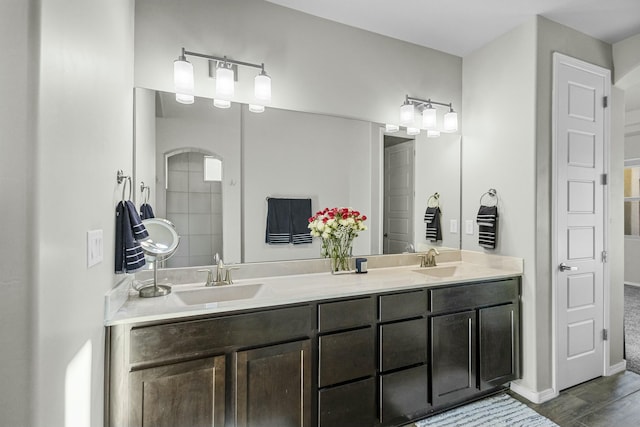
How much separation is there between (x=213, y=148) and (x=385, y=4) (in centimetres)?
156

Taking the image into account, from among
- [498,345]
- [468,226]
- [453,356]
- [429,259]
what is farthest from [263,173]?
[498,345]

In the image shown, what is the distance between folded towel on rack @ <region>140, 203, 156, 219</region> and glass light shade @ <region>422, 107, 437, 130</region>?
2226 mm

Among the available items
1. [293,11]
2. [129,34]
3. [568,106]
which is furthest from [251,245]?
[568,106]

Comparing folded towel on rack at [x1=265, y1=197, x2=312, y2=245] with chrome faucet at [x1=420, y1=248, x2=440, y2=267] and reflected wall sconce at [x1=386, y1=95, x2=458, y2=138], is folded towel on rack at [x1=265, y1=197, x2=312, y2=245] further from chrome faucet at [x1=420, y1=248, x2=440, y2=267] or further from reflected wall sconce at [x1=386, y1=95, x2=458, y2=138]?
reflected wall sconce at [x1=386, y1=95, x2=458, y2=138]

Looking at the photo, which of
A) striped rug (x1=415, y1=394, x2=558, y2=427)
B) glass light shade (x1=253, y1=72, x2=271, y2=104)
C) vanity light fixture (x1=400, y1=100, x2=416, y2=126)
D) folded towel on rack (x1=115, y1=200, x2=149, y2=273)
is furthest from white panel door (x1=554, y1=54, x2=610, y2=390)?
folded towel on rack (x1=115, y1=200, x2=149, y2=273)

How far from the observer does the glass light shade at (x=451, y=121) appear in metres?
2.81

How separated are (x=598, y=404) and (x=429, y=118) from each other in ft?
8.06

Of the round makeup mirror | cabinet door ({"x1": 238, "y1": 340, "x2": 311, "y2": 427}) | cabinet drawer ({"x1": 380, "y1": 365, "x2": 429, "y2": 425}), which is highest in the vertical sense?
the round makeup mirror

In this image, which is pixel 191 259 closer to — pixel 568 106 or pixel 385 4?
pixel 385 4

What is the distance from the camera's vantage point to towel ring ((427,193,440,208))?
2838 mm

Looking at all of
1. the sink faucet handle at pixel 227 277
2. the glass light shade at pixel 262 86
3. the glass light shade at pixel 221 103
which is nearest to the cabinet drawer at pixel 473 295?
the sink faucet handle at pixel 227 277

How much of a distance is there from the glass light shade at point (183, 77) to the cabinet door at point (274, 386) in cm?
152

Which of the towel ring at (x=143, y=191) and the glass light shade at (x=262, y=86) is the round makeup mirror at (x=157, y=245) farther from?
the glass light shade at (x=262, y=86)

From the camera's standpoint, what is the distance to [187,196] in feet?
6.56
